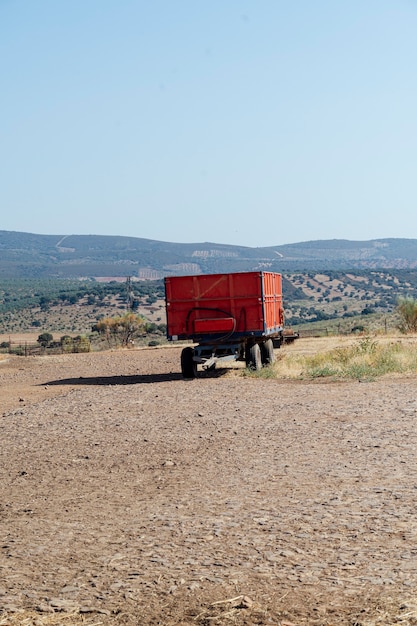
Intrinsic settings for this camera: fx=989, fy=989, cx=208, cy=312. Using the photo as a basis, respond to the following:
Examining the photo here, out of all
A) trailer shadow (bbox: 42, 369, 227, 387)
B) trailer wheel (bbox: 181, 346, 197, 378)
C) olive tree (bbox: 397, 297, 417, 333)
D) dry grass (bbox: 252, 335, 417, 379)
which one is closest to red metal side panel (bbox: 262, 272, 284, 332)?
dry grass (bbox: 252, 335, 417, 379)

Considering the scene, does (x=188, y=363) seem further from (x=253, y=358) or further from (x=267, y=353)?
(x=267, y=353)

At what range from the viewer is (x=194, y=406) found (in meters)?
17.4

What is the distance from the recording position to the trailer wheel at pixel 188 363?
24.1 metres

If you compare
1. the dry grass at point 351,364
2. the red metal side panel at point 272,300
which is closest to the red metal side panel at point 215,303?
the red metal side panel at point 272,300

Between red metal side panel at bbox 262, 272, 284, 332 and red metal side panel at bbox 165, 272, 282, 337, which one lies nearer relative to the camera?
red metal side panel at bbox 165, 272, 282, 337

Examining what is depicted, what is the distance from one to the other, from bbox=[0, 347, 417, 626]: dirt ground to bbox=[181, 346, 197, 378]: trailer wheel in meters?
6.64

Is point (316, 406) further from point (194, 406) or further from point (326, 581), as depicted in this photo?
point (326, 581)

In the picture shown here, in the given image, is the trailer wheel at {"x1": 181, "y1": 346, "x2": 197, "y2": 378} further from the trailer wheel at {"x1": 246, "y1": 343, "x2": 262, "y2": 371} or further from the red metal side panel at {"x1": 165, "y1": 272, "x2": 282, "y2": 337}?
the trailer wheel at {"x1": 246, "y1": 343, "x2": 262, "y2": 371}

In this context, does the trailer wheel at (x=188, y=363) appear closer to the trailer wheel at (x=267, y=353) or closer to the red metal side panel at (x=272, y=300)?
the red metal side panel at (x=272, y=300)

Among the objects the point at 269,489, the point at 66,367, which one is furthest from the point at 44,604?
the point at 66,367

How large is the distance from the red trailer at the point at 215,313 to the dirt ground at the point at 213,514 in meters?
6.75

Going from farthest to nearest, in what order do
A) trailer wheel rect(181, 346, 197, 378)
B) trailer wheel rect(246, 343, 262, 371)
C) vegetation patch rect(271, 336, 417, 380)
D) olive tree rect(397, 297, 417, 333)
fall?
olive tree rect(397, 297, 417, 333) → trailer wheel rect(246, 343, 262, 371) → trailer wheel rect(181, 346, 197, 378) → vegetation patch rect(271, 336, 417, 380)

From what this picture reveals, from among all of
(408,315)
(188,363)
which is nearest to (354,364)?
(188,363)

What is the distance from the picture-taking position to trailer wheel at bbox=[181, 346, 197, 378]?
24094mm
